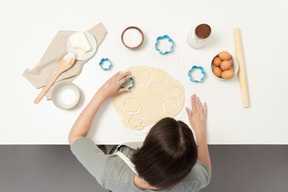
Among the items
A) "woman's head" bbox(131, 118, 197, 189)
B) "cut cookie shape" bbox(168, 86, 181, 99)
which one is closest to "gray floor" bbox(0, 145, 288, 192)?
"cut cookie shape" bbox(168, 86, 181, 99)

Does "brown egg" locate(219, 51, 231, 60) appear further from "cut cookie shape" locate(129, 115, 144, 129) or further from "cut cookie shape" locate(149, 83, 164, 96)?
"cut cookie shape" locate(129, 115, 144, 129)

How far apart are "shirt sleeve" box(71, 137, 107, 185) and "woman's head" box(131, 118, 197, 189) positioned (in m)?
0.16

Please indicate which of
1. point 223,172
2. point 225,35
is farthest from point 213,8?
point 223,172

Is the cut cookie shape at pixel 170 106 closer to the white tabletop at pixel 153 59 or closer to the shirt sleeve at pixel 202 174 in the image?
the white tabletop at pixel 153 59

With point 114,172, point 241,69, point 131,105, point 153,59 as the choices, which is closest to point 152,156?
point 114,172

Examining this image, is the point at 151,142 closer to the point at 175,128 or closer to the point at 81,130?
Answer: the point at 175,128

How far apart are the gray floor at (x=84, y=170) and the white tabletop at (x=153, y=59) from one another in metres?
0.59

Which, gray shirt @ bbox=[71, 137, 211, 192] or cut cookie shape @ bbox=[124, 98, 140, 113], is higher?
cut cookie shape @ bbox=[124, 98, 140, 113]

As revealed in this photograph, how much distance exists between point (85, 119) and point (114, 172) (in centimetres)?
21

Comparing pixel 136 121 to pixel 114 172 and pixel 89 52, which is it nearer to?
pixel 114 172

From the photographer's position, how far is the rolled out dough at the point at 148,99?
711 mm

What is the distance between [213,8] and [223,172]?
968mm

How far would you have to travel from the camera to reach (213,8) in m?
0.82

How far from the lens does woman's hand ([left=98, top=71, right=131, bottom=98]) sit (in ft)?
2.29
